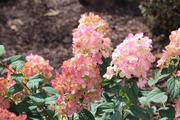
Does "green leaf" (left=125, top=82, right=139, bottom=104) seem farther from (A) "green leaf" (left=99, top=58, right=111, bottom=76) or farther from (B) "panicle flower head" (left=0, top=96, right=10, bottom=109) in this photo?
(B) "panicle flower head" (left=0, top=96, right=10, bottom=109)

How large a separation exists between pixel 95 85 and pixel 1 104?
53 cm

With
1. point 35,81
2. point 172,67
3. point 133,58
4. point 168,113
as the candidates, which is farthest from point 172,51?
point 35,81

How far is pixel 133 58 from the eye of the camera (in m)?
2.33

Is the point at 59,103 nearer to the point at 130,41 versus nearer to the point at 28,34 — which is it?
the point at 130,41

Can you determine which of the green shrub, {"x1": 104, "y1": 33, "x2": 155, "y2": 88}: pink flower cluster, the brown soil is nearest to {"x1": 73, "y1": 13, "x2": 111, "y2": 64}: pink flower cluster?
{"x1": 104, "y1": 33, "x2": 155, "y2": 88}: pink flower cluster

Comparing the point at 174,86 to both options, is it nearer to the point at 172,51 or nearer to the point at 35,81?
the point at 172,51

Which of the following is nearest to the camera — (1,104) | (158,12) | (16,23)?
(1,104)

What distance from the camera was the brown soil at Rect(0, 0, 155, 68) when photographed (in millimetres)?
5758

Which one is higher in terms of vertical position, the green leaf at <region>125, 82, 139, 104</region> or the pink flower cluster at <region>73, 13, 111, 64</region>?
the pink flower cluster at <region>73, 13, 111, 64</region>

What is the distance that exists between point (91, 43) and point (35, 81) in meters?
0.41

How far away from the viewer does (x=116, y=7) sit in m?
6.65

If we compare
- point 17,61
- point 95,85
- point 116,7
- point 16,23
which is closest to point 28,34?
point 16,23

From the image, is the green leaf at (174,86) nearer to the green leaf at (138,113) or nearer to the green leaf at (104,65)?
the green leaf at (138,113)

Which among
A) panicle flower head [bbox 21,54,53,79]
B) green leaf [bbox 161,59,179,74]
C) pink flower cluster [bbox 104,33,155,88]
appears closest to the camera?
pink flower cluster [bbox 104,33,155,88]
